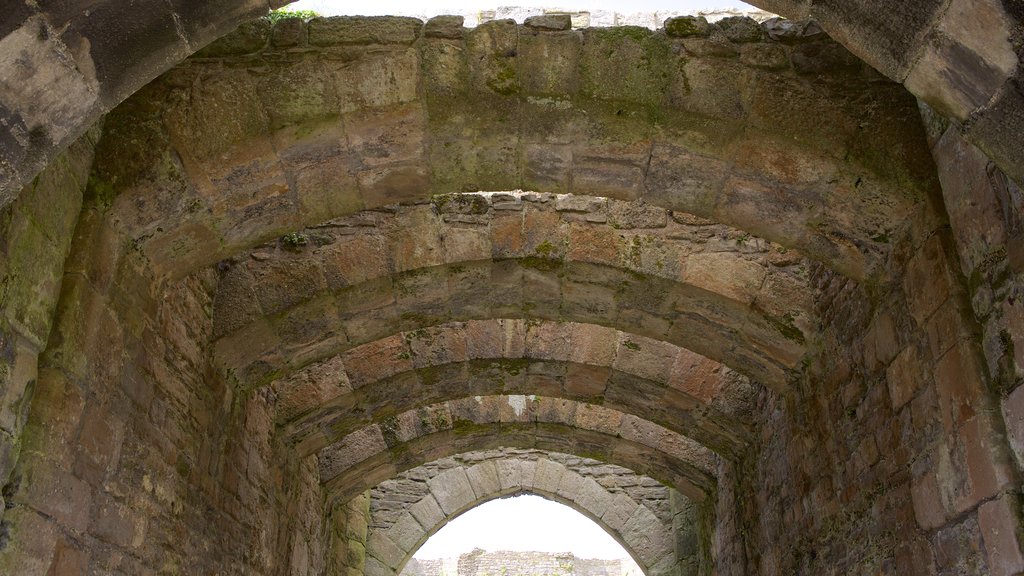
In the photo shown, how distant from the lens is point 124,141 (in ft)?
9.43

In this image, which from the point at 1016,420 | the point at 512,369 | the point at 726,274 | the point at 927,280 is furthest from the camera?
the point at 512,369

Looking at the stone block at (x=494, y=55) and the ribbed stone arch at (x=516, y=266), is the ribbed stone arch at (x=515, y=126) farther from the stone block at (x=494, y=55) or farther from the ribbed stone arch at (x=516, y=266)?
the ribbed stone arch at (x=516, y=266)

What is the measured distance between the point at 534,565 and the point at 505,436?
35.1 feet

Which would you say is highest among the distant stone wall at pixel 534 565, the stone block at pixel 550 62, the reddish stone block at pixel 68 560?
the distant stone wall at pixel 534 565

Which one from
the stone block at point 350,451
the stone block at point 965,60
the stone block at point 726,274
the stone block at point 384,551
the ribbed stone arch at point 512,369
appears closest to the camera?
the stone block at point 965,60

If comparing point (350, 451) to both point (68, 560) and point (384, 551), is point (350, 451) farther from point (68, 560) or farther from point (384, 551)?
point (68, 560)

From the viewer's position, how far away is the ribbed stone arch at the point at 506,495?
872cm

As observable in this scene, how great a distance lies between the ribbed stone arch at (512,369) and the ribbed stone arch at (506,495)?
3.56 metres

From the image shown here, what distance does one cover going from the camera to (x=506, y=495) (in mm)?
9172

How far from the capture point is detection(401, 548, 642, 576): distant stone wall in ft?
54.4

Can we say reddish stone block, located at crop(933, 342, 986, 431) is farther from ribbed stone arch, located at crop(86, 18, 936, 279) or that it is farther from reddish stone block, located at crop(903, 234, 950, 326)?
ribbed stone arch, located at crop(86, 18, 936, 279)

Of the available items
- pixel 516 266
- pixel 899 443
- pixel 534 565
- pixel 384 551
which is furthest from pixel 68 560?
pixel 534 565

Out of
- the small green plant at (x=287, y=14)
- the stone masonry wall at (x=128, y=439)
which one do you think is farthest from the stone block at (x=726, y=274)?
the stone masonry wall at (x=128, y=439)

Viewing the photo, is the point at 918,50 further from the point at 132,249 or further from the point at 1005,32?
the point at 132,249
